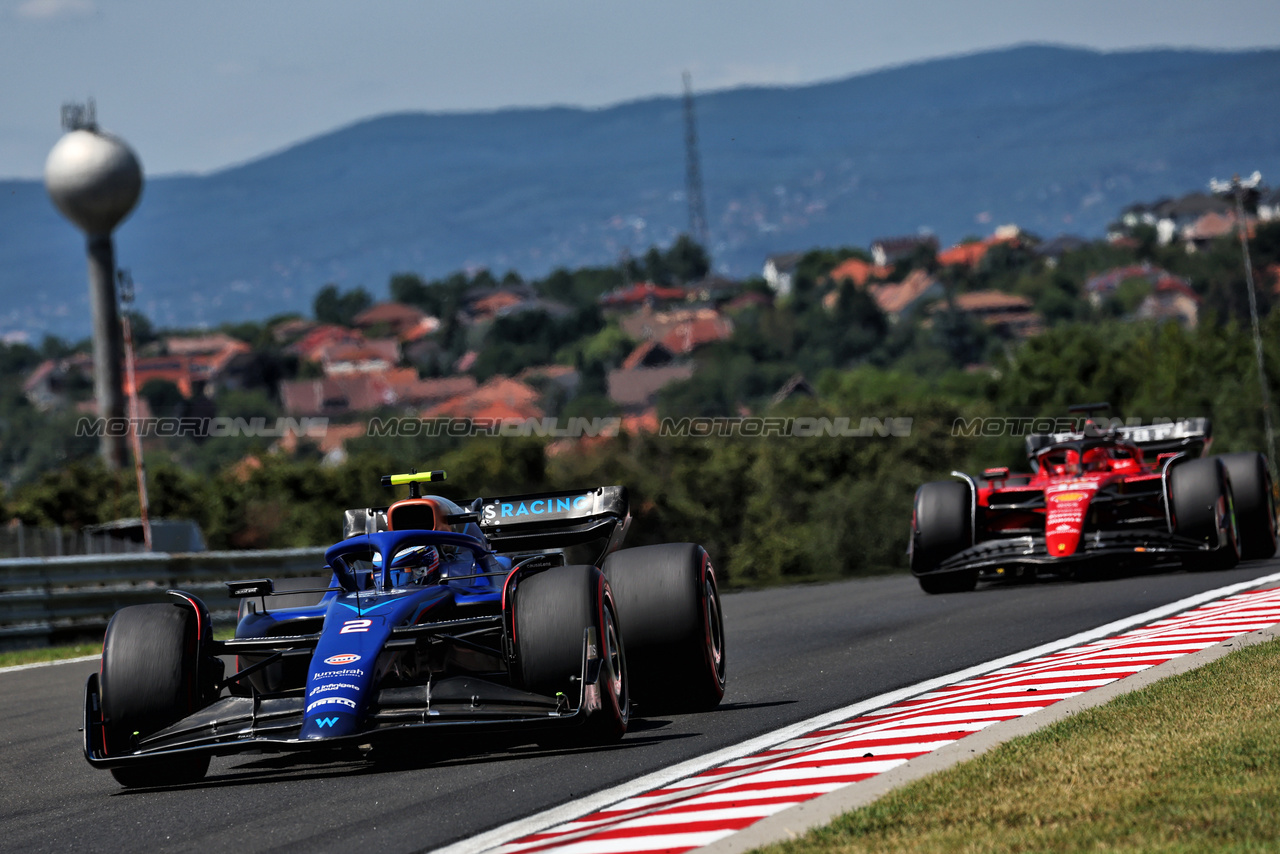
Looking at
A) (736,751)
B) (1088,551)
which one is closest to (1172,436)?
(1088,551)

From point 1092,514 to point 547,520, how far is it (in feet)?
27.0

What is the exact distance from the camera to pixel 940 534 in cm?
1758

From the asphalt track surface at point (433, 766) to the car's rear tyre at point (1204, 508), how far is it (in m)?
2.01

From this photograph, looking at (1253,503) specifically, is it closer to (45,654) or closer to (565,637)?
(565,637)

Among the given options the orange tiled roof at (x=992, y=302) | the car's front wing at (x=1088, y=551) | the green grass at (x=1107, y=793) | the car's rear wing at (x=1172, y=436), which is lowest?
the orange tiled roof at (x=992, y=302)

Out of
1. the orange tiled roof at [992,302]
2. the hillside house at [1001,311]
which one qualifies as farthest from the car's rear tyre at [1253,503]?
the orange tiled roof at [992,302]

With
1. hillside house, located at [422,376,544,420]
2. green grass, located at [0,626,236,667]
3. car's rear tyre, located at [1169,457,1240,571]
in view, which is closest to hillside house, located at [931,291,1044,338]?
hillside house, located at [422,376,544,420]

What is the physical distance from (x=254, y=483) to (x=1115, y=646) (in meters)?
60.6

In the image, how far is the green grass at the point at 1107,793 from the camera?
5.57m

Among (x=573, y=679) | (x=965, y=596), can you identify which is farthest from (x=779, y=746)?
(x=965, y=596)

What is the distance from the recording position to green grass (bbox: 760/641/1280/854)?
5574mm

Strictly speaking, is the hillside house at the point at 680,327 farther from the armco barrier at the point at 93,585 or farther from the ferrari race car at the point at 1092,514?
the ferrari race car at the point at 1092,514

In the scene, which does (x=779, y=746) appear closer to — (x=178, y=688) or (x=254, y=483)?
(x=178, y=688)

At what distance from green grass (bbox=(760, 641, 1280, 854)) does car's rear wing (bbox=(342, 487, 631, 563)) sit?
4.10 metres
